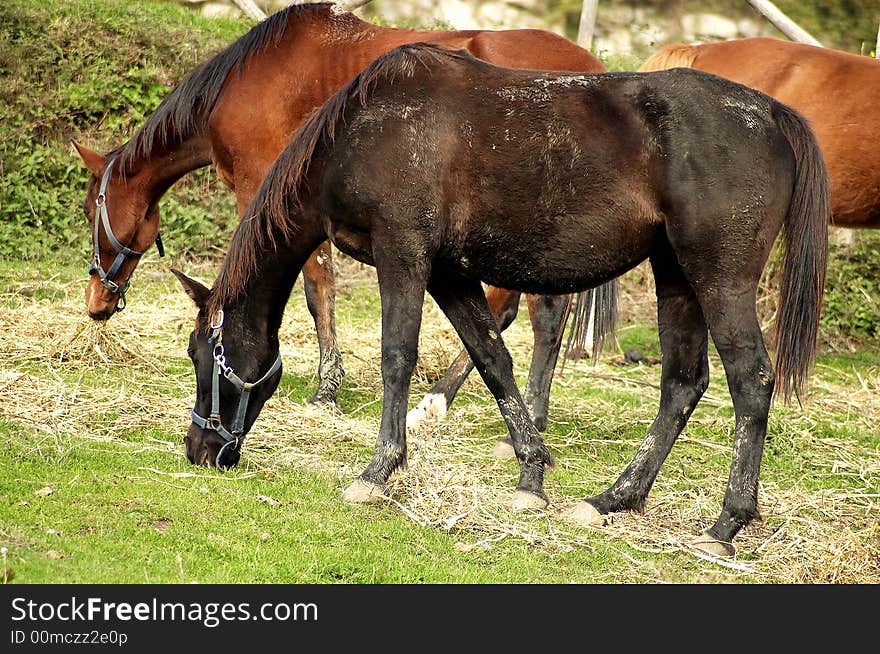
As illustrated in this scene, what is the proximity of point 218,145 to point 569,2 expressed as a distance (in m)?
10.9

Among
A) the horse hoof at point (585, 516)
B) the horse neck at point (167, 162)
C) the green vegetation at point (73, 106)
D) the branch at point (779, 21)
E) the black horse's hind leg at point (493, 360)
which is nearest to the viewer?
the horse hoof at point (585, 516)

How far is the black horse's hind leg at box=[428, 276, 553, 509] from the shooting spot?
195 inches

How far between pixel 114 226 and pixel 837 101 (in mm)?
5091

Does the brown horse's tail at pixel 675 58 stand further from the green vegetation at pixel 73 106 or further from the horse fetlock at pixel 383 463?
the green vegetation at pixel 73 106

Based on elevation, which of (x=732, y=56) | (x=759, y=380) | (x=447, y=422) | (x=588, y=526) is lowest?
(x=447, y=422)

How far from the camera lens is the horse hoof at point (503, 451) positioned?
588cm

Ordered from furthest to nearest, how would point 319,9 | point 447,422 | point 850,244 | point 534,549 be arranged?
point 850,244
point 319,9
point 447,422
point 534,549

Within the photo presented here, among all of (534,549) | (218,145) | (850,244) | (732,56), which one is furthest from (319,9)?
(850,244)

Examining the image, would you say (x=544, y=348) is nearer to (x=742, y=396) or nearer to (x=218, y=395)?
(x=742, y=396)

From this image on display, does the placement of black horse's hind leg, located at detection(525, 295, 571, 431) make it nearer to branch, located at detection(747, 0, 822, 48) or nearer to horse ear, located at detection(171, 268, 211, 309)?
horse ear, located at detection(171, 268, 211, 309)

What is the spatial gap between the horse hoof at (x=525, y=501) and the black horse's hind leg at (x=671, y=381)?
17cm

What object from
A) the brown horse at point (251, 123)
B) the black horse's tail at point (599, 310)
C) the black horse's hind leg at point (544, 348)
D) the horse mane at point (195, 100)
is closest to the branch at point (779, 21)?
the brown horse at point (251, 123)

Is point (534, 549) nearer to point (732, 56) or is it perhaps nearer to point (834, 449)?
point (834, 449)

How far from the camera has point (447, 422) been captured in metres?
6.36
